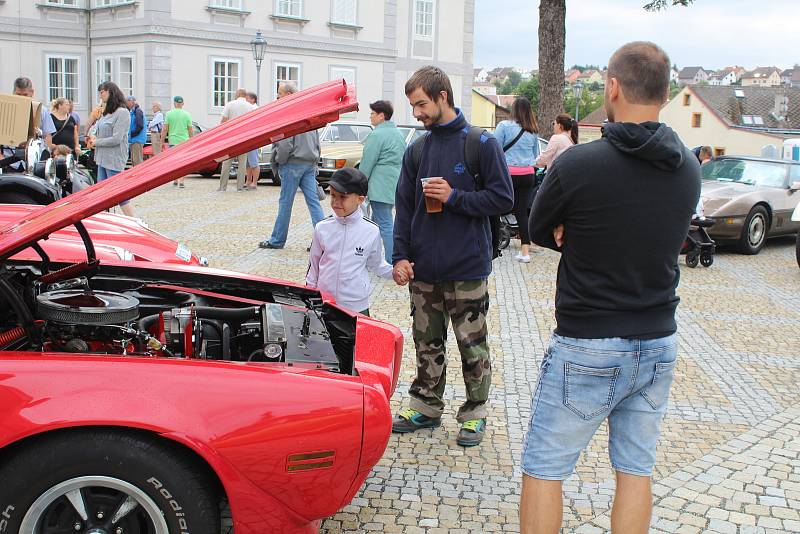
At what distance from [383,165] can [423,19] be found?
27.4 metres

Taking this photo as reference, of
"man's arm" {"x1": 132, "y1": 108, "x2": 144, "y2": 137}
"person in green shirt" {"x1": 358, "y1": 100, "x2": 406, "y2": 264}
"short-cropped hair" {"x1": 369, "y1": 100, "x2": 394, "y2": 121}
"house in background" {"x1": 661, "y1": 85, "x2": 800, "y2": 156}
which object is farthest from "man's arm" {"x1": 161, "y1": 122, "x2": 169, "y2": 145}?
"house in background" {"x1": 661, "y1": 85, "x2": 800, "y2": 156}

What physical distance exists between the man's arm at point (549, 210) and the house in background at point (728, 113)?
66623 mm

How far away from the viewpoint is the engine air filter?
3037 mm

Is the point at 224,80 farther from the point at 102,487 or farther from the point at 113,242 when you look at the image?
the point at 102,487

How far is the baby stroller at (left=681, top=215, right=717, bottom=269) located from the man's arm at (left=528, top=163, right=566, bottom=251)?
8.22 meters

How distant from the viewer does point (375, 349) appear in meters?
3.55

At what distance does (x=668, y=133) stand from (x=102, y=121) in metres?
9.37

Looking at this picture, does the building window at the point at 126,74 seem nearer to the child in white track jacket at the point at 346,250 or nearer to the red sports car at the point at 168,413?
the child in white track jacket at the point at 346,250

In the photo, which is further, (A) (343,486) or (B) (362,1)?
(B) (362,1)

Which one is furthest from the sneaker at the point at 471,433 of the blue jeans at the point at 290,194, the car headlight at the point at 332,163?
the car headlight at the point at 332,163

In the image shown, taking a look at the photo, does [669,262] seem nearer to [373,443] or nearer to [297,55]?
[373,443]

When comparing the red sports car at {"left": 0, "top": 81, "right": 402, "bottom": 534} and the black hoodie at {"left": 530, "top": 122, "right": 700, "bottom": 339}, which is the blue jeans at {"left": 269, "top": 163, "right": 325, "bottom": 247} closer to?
the red sports car at {"left": 0, "top": 81, "right": 402, "bottom": 534}


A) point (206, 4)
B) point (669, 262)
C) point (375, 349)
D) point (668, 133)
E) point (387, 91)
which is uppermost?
point (206, 4)

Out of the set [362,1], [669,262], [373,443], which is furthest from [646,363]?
[362,1]
